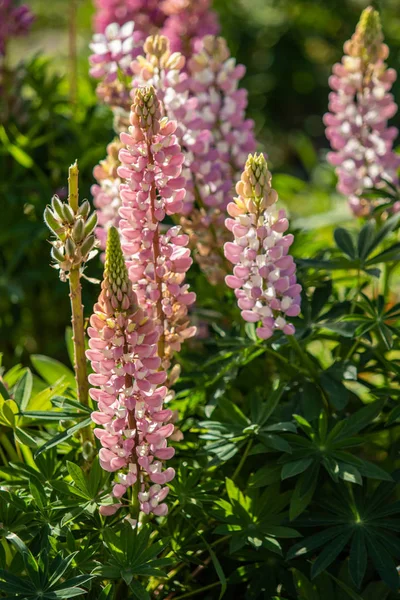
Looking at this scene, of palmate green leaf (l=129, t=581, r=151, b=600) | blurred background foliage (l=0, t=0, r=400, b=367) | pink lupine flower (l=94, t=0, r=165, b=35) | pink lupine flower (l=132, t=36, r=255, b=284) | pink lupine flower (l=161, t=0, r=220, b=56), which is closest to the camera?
palmate green leaf (l=129, t=581, r=151, b=600)

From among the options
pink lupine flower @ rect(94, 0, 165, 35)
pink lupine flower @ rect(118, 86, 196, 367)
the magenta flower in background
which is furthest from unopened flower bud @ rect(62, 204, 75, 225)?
pink lupine flower @ rect(94, 0, 165, 35)

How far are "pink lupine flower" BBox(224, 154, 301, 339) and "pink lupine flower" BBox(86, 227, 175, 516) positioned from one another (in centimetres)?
26

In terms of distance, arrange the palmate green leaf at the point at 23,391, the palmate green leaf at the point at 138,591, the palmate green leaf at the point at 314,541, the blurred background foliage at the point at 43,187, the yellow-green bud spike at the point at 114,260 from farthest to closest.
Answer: the blurred background foliage at the point at 43,187, the palmate green leaf at the point at 23,391, the palmate green leaf at the point at 314,541, the palmate green leaf at the point at 138,591, the yellow-green bud spike at the point at 114,260

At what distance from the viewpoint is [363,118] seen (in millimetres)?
2486

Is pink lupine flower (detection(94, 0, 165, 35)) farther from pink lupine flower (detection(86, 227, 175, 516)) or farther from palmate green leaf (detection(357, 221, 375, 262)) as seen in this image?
pink lupine flower (detection(86, 227, 175, 516))

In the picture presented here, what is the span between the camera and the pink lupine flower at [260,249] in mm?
1727

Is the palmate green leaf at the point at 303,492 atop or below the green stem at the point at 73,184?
below

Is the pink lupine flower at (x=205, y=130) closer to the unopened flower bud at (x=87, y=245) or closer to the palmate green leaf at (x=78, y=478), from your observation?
the unopened flower bud at (x=87, y=245)

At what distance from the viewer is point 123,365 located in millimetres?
1594

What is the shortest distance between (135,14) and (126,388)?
2295mm

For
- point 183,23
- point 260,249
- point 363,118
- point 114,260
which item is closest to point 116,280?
point 114,260

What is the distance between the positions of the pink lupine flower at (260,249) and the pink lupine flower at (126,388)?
10.4 inches

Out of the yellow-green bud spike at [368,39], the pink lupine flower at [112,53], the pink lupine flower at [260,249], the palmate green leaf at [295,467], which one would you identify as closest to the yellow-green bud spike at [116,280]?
the pink lupine flower at [260,249]

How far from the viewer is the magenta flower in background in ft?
10.3
